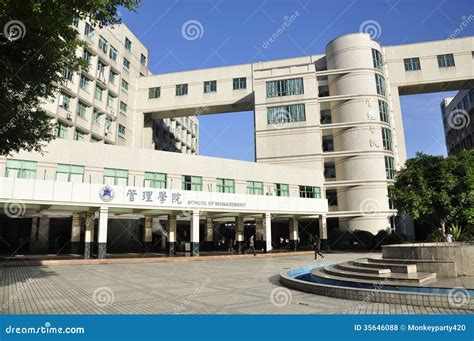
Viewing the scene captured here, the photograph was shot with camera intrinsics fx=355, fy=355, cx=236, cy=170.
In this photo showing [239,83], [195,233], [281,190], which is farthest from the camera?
[239,83]

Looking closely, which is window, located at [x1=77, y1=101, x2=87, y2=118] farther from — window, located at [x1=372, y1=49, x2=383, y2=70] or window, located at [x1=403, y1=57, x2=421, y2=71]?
window, located at [x1=403, y1=57, x2=421, y2=71]

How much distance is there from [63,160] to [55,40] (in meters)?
16.5

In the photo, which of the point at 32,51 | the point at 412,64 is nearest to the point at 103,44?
the point at 32,51

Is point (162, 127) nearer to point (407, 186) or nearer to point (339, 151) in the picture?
point (339, 151)

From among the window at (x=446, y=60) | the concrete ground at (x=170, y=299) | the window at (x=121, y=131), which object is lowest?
the concrete ground at (x=170, y=299)

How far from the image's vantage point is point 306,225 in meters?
43.3

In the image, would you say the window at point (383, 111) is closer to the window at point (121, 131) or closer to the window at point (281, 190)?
the window at point (281, 190)

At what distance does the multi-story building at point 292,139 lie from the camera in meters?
28.5

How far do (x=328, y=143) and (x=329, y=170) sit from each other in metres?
3.26

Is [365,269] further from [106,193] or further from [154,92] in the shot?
[154,92]

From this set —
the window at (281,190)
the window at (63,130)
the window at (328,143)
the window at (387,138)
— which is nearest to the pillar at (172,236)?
the window at (281,190)

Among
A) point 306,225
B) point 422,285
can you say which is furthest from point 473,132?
point 422,285

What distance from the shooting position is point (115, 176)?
1033 inches

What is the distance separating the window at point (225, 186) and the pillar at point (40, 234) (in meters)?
14.7
